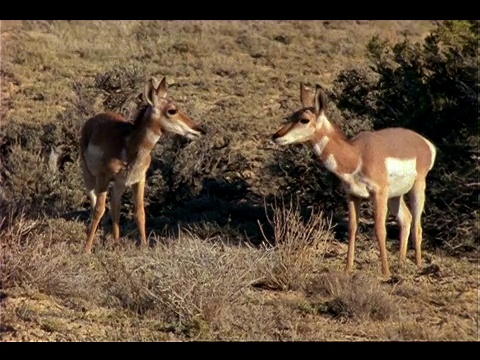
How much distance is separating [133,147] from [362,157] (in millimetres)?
2776

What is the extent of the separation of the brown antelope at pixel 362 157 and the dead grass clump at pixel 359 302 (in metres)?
1.15

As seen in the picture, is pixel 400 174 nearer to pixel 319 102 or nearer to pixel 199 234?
pixel 319 102

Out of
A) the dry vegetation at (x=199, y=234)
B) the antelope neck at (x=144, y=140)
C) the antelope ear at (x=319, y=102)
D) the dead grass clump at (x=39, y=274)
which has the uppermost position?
the antelope ear at (x=319, y=102)

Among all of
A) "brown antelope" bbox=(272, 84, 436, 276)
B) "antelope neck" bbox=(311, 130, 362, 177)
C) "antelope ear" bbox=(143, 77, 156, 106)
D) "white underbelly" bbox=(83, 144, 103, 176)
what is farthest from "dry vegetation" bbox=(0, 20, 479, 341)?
"antelope ear" bbox=(143, 77, 156, 106)

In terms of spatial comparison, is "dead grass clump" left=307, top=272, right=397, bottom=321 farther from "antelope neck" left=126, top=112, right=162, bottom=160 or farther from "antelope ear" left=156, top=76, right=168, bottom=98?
"antelope ear" left=156, top=76, right=168, bottom=98

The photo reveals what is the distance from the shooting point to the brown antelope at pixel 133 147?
12.0m

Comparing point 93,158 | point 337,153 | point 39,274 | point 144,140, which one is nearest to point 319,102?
point 337,153

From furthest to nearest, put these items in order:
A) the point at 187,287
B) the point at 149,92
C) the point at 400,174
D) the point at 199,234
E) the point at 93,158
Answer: the point at 199,234 → the point at 93,158 → the point at 149,92 → the point at 400,174 → the point at 187,287

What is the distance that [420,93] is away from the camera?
13.5 metres

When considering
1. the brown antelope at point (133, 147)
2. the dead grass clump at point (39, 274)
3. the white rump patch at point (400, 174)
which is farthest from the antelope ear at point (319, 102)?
the dead grass clump at point (39, 274)

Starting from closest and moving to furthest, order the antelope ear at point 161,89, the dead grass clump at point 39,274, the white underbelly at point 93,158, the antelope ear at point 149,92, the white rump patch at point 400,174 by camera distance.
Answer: the dead grass clump at point 39,274, the white rump patch at point 400,174, the antelope ear at point 149,92, the antelope ear at point 161,89, the white underbelly at point 93,158

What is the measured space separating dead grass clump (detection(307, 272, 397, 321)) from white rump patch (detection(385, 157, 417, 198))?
5.82ft

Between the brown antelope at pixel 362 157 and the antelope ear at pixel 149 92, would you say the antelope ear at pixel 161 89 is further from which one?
the brown antelope at pixel 362 157

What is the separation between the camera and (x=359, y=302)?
30.3 ft
